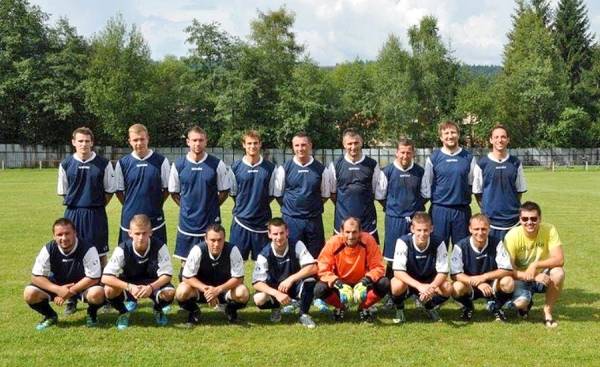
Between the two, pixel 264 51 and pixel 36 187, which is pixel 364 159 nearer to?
pixel 36 187

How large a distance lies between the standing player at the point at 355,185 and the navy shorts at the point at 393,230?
0.18m

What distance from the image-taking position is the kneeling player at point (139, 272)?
19.6ft

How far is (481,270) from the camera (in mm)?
6336

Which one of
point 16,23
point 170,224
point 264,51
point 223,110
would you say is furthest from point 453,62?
point 170,224

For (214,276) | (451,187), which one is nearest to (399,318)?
(451,187)

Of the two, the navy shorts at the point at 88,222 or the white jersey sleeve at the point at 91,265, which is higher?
the navy shorts at the point at 88,222

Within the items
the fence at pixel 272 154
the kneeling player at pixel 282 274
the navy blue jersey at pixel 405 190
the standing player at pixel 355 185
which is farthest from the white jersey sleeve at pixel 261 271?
the fence at pixel 272 154

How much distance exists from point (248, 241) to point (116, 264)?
1.64m

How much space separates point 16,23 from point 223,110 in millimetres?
17477

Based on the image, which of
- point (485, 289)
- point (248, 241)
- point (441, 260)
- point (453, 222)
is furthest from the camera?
point (248, 241)

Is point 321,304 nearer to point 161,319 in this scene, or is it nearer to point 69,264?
point 161,319

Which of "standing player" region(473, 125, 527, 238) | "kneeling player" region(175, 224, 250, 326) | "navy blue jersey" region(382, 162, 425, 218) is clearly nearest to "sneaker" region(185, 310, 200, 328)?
"kneeling player" region(175, 224, 250, 326)

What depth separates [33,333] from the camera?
5.80 meters

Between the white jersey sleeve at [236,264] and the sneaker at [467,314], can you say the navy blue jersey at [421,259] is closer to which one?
the sneaker at [467,314]
